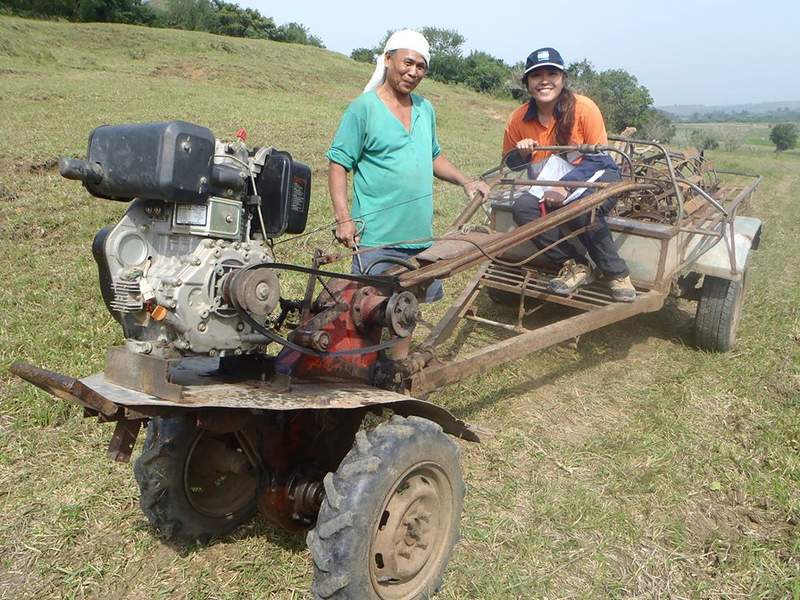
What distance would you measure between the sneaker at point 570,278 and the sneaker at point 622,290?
19 centimetres

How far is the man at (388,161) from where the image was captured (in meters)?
3.11

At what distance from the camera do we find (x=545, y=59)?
410cm

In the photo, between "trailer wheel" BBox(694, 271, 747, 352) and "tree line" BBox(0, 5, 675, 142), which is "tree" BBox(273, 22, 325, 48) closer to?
"tree line" BBox(0, 5, 675, 142)

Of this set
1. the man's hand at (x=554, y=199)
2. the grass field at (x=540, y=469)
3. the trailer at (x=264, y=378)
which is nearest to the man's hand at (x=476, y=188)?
the trailer at (x=264, y=378)

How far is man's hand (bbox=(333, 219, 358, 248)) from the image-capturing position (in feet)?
9.94

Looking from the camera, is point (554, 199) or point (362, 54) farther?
point (362, 54)

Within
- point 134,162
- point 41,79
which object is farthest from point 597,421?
point 41,79

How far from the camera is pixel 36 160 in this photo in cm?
904

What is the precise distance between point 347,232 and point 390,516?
1.33 m

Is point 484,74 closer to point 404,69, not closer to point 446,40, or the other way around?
point 446,40

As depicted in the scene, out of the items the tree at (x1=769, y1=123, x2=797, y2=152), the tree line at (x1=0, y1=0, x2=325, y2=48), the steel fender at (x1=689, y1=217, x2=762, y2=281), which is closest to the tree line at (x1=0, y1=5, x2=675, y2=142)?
the tree line at (x1=0, y1=0, x2=325, y2=48)

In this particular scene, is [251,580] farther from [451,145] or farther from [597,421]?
[451,145]

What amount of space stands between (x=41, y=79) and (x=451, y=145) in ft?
37.6

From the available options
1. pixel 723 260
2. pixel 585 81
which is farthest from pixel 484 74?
pixel 723 260
